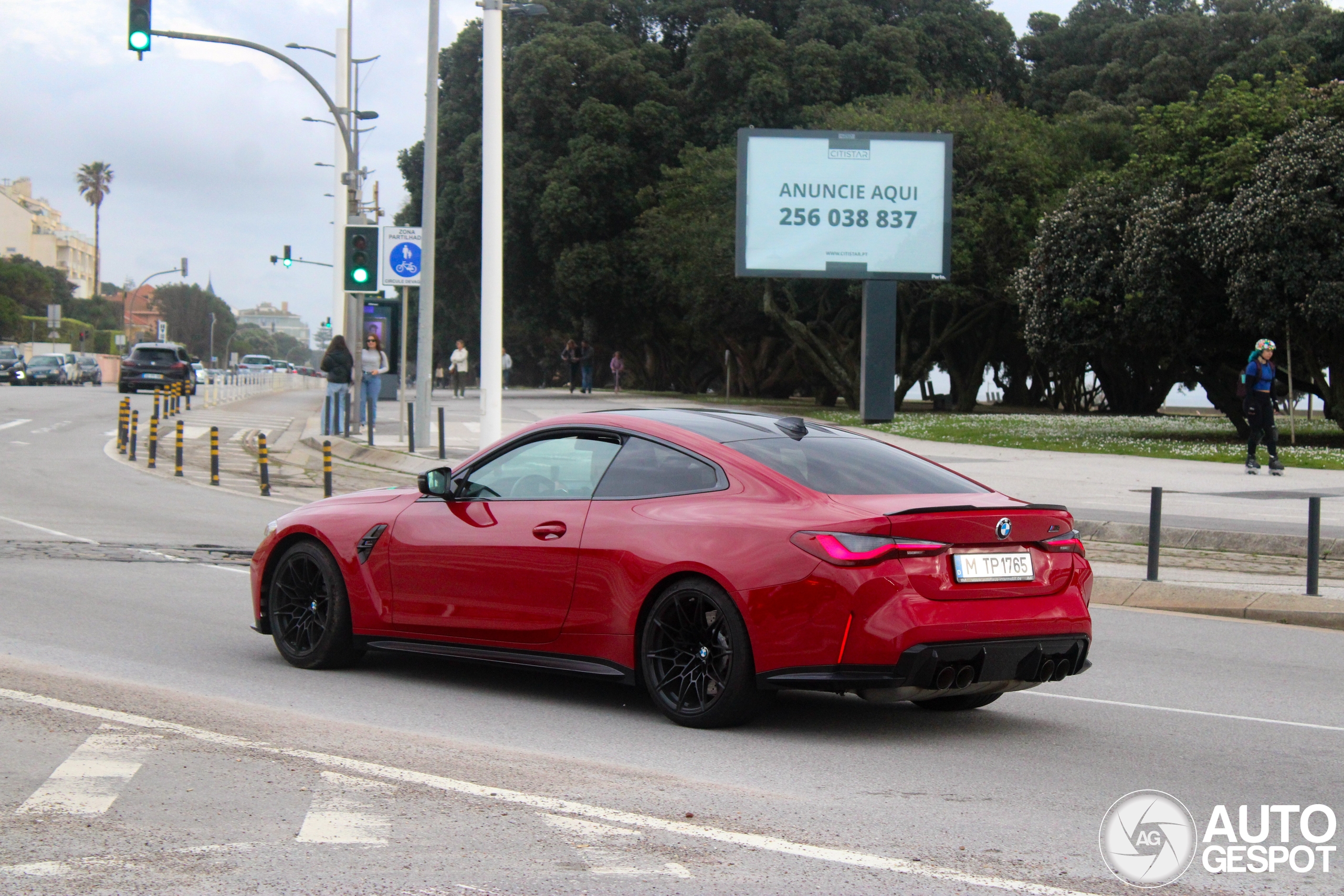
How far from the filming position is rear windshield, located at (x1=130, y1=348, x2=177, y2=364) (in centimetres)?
5066

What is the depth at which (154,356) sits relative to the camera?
167 feet

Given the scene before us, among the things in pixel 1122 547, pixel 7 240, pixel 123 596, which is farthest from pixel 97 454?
pixel 7 240

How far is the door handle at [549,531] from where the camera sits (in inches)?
272

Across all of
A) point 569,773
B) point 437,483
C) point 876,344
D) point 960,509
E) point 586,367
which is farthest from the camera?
point 586,367

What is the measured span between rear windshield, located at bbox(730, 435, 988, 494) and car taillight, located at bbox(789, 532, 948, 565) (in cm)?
35

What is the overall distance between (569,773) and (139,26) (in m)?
19.5

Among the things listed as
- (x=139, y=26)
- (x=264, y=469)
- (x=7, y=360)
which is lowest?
(x=264, y=469)

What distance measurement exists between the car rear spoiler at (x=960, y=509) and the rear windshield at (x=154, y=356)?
48.2 metres

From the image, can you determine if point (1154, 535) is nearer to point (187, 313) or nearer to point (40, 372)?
point (40, 372)

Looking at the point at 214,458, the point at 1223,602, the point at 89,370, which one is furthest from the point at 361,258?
the point at 89,370

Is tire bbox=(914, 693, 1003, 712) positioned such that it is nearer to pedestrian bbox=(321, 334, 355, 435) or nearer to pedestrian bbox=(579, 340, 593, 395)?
pedestrian bbox=(321, 334, 355, 435)

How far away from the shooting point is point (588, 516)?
6848 mm

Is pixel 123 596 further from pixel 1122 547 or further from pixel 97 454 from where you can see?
pixel 97 454

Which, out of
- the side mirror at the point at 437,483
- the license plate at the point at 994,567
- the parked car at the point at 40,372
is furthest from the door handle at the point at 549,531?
the parked car at the point at 40,372
